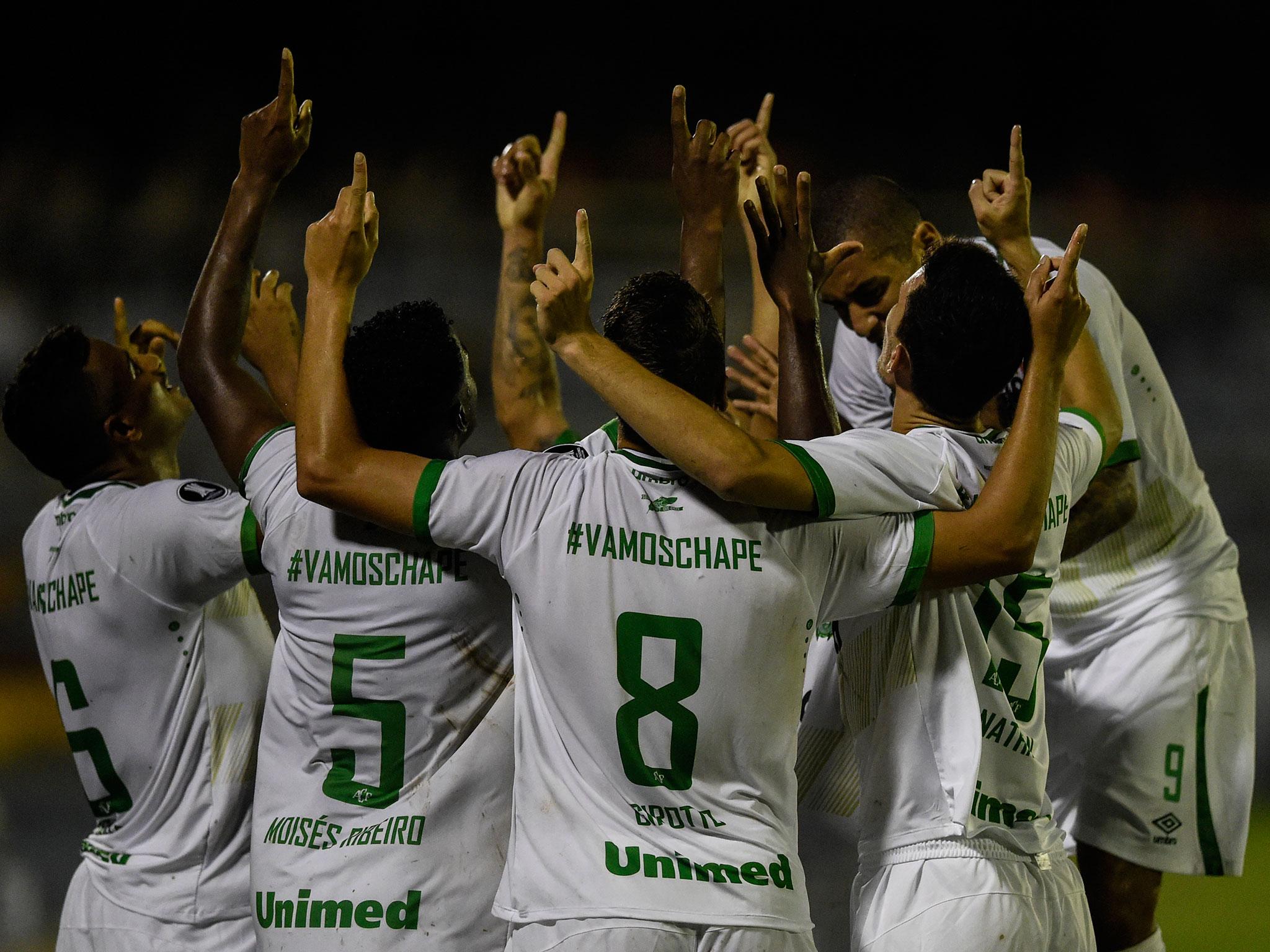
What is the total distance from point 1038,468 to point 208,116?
8.83m

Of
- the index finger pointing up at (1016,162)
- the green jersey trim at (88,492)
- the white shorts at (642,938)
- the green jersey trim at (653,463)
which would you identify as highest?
the index finger pointing up at (1016,162)

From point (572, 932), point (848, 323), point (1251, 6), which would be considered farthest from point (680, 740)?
point (1251, 6)

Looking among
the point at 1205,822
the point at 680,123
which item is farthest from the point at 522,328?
the point at 1205,822

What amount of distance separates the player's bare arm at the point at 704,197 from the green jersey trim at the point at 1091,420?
810 mm

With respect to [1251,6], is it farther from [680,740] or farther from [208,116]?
[680,740]

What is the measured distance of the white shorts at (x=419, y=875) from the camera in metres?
2.46

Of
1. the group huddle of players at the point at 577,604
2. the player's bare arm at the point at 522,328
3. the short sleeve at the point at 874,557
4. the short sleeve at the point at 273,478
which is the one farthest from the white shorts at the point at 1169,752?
the short sleeve at the point at 273,478

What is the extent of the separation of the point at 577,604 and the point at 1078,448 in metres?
1.15

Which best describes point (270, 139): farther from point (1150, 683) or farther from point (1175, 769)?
point (1175, 769)

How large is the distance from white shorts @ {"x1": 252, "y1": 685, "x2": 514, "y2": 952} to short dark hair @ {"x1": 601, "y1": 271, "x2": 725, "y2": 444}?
761mm

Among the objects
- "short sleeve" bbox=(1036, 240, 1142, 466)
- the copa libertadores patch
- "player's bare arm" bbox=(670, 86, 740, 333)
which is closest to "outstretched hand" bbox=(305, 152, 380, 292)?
the copa libertadores patch

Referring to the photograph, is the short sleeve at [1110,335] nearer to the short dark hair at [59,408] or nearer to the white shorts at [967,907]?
the white shorts at [967,907]

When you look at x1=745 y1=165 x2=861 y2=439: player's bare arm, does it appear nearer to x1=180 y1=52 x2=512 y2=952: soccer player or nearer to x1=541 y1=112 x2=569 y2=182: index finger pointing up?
x1=180 y1=52 x2=512 y2=952: soccer player

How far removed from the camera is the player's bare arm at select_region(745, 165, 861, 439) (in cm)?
263
